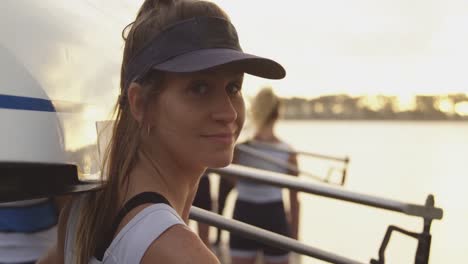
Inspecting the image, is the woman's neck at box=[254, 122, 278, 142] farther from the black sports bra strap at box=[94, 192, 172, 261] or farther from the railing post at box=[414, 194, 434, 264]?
the black sports bra strap at box=[94, 192, 172, 261]

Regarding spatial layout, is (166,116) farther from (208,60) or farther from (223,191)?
(223,191)

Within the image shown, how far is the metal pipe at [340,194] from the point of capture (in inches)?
64.6

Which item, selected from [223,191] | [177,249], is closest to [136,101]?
[177,249]

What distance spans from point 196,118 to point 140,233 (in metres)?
0.21

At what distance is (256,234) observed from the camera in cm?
167

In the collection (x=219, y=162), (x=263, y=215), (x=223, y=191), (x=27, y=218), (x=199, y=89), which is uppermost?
(x=199, y=89)

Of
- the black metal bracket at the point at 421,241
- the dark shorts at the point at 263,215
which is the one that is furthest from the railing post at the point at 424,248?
the dark shorts at the point at 263,215

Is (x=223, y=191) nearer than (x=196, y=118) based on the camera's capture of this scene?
No

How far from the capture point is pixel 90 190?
3.63ft

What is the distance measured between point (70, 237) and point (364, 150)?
50.3 ft

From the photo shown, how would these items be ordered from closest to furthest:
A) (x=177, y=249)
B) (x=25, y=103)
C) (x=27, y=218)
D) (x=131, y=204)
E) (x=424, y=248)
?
(x=177, y=249), (x=131, y=204), (x=25, y=103), (x=27, y=218), (x=424, y=248)

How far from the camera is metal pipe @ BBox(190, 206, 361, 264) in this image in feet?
5.43

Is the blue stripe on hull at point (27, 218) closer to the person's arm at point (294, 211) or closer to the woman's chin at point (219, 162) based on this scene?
the woman's chin at point (219, 162)

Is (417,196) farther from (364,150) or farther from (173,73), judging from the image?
(364,150)
